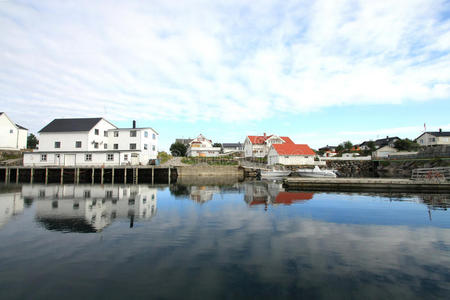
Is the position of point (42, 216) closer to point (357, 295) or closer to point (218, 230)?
point (218, 230)

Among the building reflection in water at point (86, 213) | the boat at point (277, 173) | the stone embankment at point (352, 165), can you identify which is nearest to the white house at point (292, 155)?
the stone embankment at point (352, 165)

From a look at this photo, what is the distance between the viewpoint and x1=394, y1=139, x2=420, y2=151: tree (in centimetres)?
7350

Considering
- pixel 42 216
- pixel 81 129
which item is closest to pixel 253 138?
pixel 81 129

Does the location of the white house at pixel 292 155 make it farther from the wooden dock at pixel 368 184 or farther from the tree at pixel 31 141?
the tree at pixel 31 141

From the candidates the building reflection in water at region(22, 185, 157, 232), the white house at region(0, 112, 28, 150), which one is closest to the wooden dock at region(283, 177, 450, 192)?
the building reflection in water at region(22, 185, 157, 232)

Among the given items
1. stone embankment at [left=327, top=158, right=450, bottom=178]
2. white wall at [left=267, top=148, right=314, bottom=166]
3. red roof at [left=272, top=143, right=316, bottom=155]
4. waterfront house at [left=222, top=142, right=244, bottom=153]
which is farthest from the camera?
waterfront house at [left=222, top=142, right=244, bottom=153]

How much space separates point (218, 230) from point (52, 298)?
6763mm

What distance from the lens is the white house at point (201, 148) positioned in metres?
79.3

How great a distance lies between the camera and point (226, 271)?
7.13 m

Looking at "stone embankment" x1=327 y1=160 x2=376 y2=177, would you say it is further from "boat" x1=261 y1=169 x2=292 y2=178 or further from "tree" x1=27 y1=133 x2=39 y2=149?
"tree" x1=27 y1=133 x2=39 y2=149

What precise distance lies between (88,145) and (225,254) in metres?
45.0

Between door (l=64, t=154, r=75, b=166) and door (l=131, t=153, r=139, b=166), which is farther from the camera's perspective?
door (l=131, t=153, r=139, b=166)

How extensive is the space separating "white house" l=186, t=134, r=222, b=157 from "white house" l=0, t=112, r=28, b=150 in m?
43.4

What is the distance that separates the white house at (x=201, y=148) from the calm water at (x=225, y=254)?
6405cm
